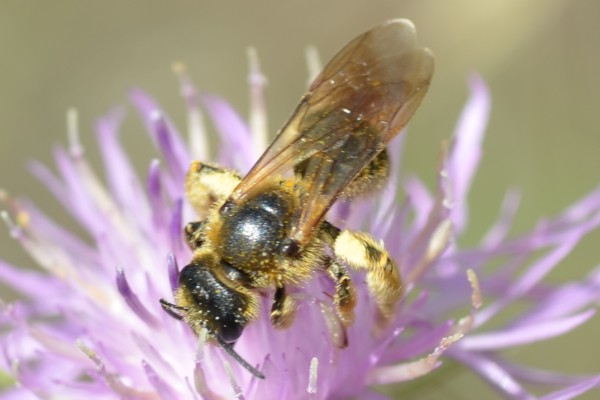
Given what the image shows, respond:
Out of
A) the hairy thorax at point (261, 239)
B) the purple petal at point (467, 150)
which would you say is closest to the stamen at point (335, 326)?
the hairy thorax at point (261, 239)

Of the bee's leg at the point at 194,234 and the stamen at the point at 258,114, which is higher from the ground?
the stamen at the point at 258,114

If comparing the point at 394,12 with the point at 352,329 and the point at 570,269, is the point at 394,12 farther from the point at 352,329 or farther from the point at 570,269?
the point at 352,329

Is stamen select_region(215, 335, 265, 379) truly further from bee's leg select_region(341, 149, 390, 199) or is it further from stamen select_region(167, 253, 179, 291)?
bee's leg select_region(341, 149, 390, 199)

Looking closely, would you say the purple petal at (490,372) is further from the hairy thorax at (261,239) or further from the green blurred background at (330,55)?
the green blurred background at (330,55)

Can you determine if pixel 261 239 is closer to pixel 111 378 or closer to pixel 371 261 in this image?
pixel 371 261

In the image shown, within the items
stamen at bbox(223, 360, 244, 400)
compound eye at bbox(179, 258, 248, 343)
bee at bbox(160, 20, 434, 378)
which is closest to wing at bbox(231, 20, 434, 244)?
bee at bbox(160, 20, 434, 378)

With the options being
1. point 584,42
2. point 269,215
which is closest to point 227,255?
point 269,215

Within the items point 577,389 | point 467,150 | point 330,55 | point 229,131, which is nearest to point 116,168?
point 229,131
